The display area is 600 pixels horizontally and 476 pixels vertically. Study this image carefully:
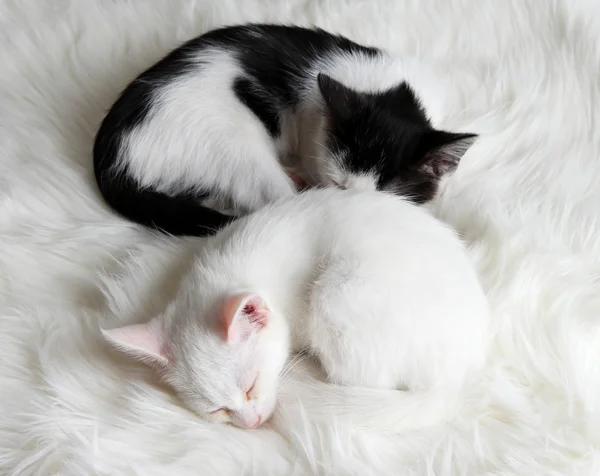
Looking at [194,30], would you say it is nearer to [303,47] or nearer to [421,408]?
[303,47]

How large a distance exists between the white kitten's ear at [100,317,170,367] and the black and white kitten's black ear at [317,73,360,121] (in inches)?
19.8

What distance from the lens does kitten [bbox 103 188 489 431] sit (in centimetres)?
72

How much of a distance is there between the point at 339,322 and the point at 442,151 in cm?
39

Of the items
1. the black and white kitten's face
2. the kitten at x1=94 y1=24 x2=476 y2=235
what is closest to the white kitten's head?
the kitten at x1=94 y1=24 x2=476 y2=235

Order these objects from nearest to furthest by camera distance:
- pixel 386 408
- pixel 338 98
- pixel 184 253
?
pixel 386 408 → pixel 184 253 → pixel 338 98

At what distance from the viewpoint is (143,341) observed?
2.40 feet

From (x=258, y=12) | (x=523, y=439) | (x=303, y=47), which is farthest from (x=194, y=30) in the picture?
(x=523, y=439)

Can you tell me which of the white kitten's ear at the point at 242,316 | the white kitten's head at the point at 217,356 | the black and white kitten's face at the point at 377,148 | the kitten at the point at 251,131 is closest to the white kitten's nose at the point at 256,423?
the white kitten's head at the point at 217,356

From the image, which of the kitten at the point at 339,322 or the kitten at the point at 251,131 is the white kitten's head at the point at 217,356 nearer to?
the kitten at the point at 339,322

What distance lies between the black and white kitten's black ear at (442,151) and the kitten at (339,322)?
201mm

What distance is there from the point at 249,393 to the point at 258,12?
3.07 ft

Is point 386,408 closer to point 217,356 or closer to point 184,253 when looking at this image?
point 217,356

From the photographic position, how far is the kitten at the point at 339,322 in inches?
→ 28.4

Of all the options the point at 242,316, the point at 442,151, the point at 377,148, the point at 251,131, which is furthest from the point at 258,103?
the point at 242,316
